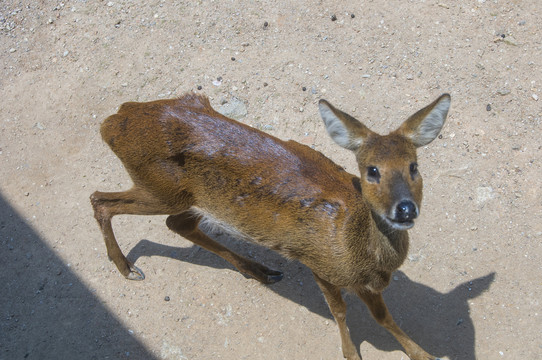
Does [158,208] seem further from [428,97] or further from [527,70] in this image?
[527,70]

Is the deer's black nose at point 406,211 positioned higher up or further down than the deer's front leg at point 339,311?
higher up

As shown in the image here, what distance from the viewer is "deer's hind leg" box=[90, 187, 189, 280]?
4672 mm

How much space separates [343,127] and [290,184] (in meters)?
0.65

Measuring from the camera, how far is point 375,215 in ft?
12.5

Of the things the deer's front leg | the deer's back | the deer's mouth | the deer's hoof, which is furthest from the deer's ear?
the deer's hoof

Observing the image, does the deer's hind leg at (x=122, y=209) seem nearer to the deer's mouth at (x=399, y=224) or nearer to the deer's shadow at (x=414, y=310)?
the deer's shadow at (x=414, y=310)

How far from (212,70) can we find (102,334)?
135 inches

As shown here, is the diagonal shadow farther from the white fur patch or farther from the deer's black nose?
the white fur patch

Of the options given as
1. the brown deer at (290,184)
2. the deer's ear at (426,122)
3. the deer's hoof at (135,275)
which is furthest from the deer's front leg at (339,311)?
the deer's hoof at (135,275)

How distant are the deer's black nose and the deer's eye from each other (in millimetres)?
299

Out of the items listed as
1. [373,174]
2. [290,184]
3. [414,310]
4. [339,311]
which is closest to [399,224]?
[373,174]

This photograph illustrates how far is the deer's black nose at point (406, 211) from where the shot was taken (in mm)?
3342

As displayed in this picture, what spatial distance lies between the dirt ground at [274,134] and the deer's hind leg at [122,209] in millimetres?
178

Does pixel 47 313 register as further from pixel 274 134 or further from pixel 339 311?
pixel 274 134
